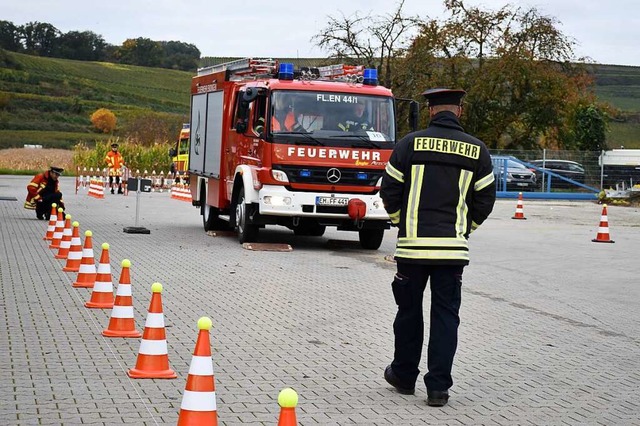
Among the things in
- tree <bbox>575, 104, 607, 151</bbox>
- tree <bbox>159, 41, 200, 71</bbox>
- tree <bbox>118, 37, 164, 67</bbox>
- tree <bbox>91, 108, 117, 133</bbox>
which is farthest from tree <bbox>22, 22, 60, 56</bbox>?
tree <bbox>575, 104, 607, 151</bbox>

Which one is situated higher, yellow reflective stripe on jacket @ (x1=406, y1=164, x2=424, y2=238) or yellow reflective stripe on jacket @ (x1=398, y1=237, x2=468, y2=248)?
yellow reflective stripe on jacket @ (x1=406, y1=164, x2=424, y2=238)

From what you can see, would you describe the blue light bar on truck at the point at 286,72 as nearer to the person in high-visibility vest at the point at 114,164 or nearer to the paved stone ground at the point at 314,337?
the paved stone ground at the point at 314,337

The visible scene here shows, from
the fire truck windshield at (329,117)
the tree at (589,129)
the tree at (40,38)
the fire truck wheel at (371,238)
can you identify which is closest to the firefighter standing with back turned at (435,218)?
the fire truck windshield at (329,117)

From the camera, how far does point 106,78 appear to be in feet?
422

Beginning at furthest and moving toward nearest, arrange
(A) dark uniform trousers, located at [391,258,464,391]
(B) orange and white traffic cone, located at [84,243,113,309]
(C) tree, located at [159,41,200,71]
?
(C) tree, located at [159,41,200,71] < (B) orange and white traffic cone, located at [84,243,113,309] < (A) dark uniform trousers, located at [391,258,464,391]

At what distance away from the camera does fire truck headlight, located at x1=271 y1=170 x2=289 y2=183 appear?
763 inches

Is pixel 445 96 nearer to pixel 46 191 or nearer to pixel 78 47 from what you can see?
pixel 46 191

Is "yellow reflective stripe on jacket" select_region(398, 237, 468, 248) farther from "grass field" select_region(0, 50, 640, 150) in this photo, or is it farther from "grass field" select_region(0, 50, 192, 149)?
"grass field" select_region(0, 50, 640, 150)

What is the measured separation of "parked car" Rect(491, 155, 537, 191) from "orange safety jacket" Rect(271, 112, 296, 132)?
32342 mm

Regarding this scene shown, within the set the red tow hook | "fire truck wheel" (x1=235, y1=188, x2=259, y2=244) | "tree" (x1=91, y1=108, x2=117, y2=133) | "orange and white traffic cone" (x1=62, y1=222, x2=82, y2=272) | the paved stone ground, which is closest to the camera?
the paved stone ground

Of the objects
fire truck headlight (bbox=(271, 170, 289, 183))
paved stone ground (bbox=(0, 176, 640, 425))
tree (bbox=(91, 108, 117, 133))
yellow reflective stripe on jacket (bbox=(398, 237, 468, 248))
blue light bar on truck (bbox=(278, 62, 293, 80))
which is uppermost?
tree (bbox=(91, 108, 117, 133))

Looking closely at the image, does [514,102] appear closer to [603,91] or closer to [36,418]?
[36,418]

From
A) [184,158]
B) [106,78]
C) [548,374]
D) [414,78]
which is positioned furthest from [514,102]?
[106,78]

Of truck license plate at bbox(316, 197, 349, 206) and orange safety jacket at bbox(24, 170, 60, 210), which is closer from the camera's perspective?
truck license plate at bbox(316, 197, 349, 206)
